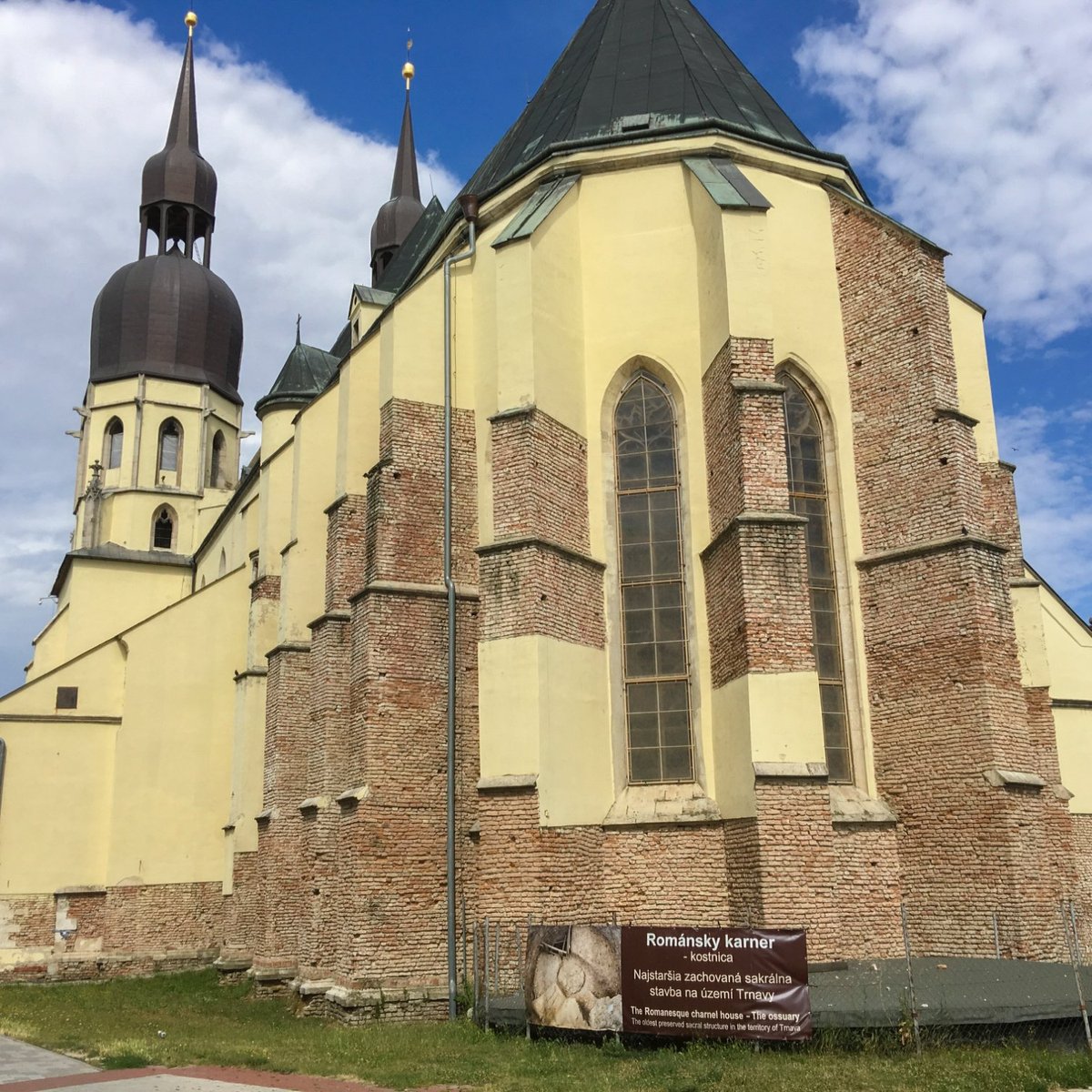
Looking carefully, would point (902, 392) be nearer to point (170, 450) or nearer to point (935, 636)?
point (935, 636)

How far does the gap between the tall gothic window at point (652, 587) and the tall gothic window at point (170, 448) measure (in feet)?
87.2

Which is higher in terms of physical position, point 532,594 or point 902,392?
point 902,392

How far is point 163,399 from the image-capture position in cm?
3916

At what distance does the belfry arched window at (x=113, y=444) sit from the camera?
39375 millimetres

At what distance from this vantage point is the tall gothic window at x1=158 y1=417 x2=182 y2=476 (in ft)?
129

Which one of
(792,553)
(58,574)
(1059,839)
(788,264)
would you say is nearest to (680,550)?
(792,553)

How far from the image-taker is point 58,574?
3900cm

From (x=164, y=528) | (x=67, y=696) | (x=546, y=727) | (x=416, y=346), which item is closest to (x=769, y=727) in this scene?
(x=546, y=727)

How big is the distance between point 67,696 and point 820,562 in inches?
689

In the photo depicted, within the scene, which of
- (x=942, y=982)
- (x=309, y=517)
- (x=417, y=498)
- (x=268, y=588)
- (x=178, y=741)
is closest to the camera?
(x=942, y=982)

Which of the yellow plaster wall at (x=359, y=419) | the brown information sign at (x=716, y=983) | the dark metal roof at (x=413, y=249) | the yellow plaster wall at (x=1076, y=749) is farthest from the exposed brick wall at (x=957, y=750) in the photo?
the dark metal roof at (x=413, y=249)

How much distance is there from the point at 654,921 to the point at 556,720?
2712mm

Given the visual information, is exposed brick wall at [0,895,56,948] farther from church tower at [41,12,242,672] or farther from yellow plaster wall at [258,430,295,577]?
church tower at [41,12,242,672]

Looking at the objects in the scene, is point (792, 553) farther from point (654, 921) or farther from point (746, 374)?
point (654, 921)
